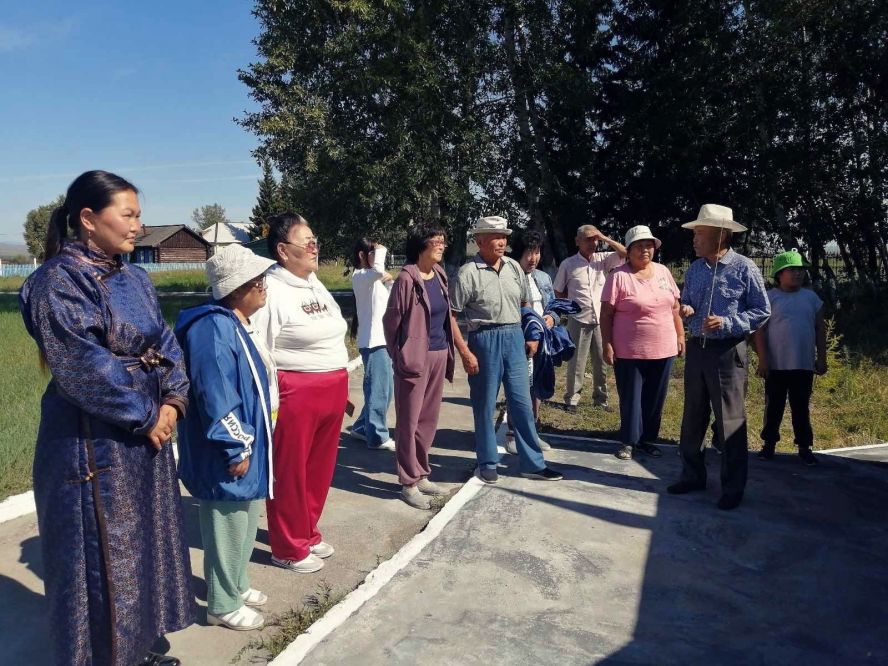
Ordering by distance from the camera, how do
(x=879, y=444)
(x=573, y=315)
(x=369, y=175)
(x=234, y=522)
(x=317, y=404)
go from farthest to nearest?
(x=369, y=175), (x=573, y=315), (x=879, y=444), (x=317, y=404), (x=234, y=522)

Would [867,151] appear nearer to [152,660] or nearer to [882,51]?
[882,51]

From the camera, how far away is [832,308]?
545 inches

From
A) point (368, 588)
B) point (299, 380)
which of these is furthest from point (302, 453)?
point (368, 588)

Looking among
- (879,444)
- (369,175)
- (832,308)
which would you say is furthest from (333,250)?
(879,444)

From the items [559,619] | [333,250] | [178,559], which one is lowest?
[559,619]

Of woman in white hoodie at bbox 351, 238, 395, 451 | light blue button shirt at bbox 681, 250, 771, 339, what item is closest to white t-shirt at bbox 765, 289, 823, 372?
light blue button shirt at bbox 681, 250, 771, 339

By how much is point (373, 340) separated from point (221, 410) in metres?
3.34

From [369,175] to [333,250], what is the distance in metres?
4.39

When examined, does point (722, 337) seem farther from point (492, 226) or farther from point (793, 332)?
point (492, 226)

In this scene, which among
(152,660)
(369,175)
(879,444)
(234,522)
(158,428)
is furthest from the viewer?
(369,175)

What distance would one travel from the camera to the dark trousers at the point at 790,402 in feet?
18.2

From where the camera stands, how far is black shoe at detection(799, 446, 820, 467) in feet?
18.1

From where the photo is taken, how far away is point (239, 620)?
321cm

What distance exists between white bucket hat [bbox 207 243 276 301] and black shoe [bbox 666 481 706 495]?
10.8 ft
